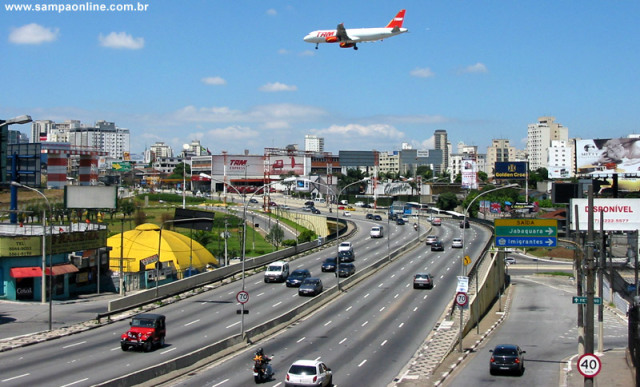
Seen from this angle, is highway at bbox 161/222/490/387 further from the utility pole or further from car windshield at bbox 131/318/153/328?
the utility pole

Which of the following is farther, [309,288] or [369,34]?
[369,34]

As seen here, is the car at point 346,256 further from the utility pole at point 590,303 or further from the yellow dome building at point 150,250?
the utility pole at point 590,303

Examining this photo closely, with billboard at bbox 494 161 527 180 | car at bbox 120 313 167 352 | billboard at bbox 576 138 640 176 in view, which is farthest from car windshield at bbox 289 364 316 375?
billboard at bbox 494 161 527 180

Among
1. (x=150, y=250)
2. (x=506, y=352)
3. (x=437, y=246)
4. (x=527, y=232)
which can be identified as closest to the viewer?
(x=506, y=352)

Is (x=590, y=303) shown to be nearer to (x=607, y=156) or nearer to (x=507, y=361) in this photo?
(x=507, y=361)

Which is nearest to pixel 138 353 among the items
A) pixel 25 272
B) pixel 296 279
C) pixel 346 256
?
pixel 25 272

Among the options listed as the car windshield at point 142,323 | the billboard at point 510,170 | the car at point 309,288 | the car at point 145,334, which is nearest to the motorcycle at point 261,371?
the car at point 145,334

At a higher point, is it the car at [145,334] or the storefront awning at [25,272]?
the storefront awning at [25,272]
